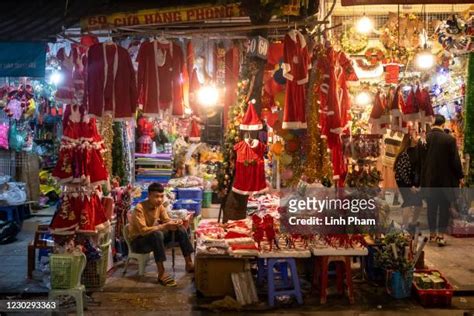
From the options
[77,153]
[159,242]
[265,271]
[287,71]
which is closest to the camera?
[287,71]

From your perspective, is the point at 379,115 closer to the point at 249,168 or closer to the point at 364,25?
the point at 364,25

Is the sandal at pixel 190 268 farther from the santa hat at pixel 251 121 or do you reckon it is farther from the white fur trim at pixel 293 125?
the white fur trim at pixel 293 125

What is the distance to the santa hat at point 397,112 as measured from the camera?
7.71 metres

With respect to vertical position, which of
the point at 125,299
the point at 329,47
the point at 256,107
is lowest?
the point at 125,299

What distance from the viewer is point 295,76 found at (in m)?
6.54

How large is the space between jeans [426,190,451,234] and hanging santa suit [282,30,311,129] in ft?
12.9

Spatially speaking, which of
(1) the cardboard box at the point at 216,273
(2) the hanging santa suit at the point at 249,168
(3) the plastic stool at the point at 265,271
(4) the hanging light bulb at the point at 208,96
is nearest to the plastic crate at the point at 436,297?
(3) the plastic stool at the point at 265,271

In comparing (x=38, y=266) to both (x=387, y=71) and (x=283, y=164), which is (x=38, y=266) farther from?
(x=387, y=71)

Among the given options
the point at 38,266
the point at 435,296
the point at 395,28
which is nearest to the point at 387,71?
the point at 395,28

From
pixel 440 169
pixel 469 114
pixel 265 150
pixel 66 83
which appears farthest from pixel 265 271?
pixel 469 114

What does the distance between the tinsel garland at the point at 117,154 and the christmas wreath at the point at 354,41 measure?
13.4 ft

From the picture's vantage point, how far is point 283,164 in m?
7.12

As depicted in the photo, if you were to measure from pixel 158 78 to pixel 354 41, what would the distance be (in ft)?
13.2

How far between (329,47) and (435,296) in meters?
3.40
